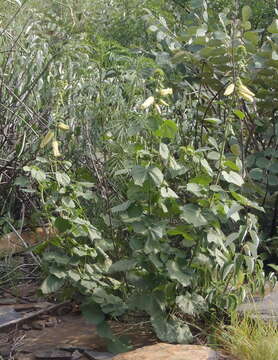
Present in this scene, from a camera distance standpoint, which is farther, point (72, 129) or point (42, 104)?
point (42, 104)

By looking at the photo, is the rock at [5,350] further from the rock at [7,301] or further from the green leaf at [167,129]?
the green leaf at [167,129]

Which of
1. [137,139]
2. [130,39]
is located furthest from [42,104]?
[130,39]

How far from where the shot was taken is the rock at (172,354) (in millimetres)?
3322

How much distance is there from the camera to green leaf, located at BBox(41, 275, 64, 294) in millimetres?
3725

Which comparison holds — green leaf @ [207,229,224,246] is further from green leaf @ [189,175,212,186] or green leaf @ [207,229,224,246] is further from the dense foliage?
green leaf @ [189,175,212,186]

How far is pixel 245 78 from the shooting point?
4.73 meters

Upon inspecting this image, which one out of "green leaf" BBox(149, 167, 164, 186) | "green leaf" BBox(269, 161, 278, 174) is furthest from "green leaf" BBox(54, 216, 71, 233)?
"green leaf" BBox(269, 161, 278, 174)

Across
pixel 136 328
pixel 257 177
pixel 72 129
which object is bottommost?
pixel 136 328

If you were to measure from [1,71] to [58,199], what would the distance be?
182cm

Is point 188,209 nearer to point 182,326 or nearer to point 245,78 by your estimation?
point 182,326

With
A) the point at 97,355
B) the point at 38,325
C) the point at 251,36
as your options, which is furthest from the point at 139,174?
the point at 251,36

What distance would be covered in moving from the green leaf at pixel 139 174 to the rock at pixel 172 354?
0.76 meters

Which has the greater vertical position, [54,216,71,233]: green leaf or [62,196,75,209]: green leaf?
[62,196,75,209]: green leaf

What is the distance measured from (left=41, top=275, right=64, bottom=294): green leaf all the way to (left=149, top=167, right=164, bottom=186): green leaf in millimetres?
719
